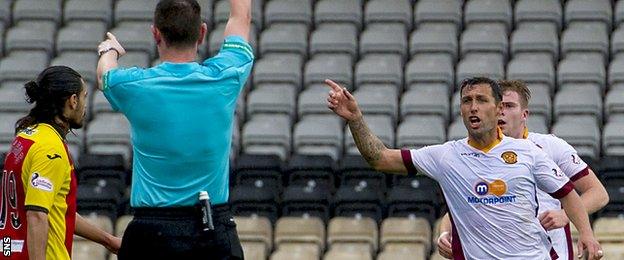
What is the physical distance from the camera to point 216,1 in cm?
1772

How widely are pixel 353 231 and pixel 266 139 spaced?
82.1 inches

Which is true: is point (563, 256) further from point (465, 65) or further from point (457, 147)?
point (465, 65)

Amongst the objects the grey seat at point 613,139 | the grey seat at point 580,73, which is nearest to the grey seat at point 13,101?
the grey seat at point 580,73

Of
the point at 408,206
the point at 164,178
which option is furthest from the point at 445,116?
the point at 164,178

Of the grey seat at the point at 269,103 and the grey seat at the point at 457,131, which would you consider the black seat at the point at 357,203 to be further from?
the grey seat at the point at 269,103

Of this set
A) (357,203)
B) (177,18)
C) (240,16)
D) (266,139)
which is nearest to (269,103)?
(266,139)

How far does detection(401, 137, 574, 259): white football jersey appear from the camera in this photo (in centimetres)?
798

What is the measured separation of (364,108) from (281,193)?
160 centimetres

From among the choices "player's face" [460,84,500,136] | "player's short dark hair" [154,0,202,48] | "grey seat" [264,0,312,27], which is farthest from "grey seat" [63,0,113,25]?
"player's short dark hair" [154,0,202,48]

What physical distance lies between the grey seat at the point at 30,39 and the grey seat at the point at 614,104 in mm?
6300

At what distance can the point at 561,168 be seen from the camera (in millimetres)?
8859

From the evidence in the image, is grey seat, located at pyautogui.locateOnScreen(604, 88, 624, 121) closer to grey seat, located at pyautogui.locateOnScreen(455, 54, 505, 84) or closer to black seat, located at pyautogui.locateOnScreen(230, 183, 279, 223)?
grey seat, located at pyautogui.locateOnScreen(455, 54, 505, 84)

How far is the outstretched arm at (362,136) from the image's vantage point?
7312 mm

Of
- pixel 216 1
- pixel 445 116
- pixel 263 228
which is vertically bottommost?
pixel 263 228
